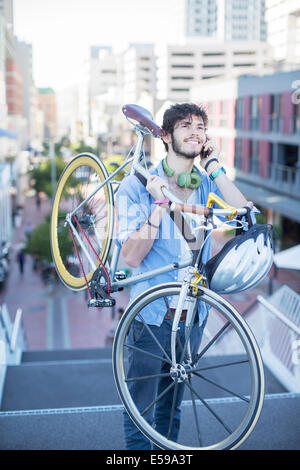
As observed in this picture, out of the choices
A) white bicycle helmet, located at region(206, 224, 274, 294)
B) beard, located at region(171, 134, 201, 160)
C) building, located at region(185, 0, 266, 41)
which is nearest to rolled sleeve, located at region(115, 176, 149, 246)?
beard, located at region(171, 134, 201, 160)

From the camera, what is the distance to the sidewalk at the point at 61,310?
16.8 m

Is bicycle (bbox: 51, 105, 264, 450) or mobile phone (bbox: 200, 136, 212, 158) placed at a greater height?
mobile phone (bbox: 200, 136, 212, 158)

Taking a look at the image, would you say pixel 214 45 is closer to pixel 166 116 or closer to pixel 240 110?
pixel 240 110

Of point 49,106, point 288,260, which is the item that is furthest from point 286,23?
point 49,106

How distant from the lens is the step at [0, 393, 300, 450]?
4.11 metres

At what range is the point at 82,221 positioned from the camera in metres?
3.04

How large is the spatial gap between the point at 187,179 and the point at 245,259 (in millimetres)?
513

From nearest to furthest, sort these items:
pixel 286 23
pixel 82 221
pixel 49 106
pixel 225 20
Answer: pixel 82 221 < pixel 286 23 < pixel 225 20 < pixel 49 106

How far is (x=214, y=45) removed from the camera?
6506 centimetres

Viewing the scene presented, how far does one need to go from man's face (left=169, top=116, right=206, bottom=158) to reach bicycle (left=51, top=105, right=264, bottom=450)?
96 mm

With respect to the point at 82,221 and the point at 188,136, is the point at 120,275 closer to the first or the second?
the point at 82,221

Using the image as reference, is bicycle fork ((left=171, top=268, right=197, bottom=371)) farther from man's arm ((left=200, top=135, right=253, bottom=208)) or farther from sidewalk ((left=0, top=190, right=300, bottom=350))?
sidewalk ((left=0, top=190, right=300, bottom=350))

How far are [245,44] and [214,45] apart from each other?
624 inches
